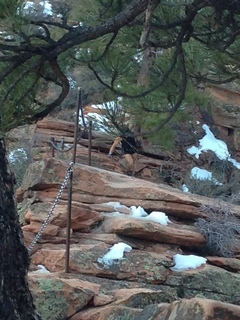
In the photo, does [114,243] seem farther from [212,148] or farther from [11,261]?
[212,148]

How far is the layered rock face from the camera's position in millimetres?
3963

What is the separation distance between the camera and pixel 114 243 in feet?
17.4

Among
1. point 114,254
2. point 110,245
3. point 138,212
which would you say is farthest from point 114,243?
point 138,212

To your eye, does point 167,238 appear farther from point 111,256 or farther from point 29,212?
point 29,212

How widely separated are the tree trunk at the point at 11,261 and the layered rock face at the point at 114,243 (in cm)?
203

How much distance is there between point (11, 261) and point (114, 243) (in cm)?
373

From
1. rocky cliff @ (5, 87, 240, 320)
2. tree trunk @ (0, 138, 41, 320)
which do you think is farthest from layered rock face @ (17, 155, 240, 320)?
tree trunk @ (0, 138, 41, 320)

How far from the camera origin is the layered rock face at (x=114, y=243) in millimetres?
3963

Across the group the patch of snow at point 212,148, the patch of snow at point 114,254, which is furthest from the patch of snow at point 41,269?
the patch of snow at point 212,148

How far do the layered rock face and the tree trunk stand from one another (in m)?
2.03

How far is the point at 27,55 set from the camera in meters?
2.66

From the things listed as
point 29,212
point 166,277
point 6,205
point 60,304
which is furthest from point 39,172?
point 6,205

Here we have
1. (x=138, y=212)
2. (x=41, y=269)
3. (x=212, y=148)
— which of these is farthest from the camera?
(x=212, y=148)

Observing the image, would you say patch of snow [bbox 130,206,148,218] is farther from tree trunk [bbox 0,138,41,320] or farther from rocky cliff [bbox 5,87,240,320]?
tree trunk [bbox 0,138,41,320]
